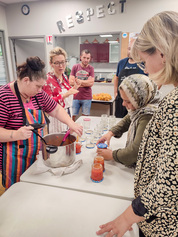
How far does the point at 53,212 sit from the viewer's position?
871mm

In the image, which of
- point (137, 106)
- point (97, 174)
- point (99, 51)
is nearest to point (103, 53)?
point (99, 51)

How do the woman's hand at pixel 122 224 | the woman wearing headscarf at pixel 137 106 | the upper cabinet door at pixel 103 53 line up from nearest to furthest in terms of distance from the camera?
the woman's hand at pixel 122 224 → the woman wearing headscarf at pixel 137 106 → the upper cabinet door at pixel 103 53

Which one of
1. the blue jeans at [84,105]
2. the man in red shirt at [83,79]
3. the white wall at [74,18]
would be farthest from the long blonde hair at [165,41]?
the white wall at [74,18]

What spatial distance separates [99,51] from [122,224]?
6725 mm

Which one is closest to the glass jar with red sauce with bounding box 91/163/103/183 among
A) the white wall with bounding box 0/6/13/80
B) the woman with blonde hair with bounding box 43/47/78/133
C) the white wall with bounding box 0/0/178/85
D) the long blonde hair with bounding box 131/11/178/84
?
the long blonde hair with bounding box 131/11/178/84

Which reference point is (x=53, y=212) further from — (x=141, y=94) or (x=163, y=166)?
(x=141, y=94)

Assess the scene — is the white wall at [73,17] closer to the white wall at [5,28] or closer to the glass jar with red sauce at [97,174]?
the white wall at [5,28]

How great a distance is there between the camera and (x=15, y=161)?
1332 millimetres

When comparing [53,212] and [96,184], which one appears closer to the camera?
[53,212]

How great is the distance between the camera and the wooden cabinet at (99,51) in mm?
6559

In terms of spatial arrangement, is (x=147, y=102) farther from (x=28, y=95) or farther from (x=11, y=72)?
(x=11, y=72)

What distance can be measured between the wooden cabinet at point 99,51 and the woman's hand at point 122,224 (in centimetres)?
661

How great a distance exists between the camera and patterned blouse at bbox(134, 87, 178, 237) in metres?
0.55

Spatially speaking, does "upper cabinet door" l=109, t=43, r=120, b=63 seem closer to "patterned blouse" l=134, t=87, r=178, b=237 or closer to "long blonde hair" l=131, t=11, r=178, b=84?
"long blonde hair" l=131, t=11, r=178, b=84
